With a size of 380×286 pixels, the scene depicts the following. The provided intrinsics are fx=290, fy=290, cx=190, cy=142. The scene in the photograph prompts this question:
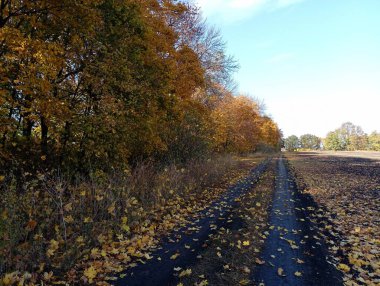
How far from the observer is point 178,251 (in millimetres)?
6492

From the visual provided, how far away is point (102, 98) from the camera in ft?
32.0

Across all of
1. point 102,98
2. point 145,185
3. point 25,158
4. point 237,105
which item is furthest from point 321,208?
point 237,105

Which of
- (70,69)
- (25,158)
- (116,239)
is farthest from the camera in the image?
(70,69)

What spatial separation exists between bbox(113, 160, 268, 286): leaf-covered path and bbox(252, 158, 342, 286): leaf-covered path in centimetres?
142

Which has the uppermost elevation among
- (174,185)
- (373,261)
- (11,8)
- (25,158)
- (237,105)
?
(237,105)

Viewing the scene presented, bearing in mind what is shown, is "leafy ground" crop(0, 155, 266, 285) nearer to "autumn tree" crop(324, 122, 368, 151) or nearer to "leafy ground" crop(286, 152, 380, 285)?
"leafy ground" crop(286, 152, 380, 285)

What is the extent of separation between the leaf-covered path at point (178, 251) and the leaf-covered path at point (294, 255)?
4.65 feet

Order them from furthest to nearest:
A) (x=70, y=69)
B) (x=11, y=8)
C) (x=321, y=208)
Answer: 1. (x=321, y=208)
2. (x=70, y=69)
3. (x=11, y=8)

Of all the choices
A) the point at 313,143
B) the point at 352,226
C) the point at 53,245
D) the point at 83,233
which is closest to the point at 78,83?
the point at 83,233

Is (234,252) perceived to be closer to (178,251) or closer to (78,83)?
(178,251)

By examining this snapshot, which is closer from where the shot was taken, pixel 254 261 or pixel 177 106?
pixel 254 261

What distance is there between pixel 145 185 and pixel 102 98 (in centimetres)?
331

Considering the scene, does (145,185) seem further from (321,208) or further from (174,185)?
(321,208)

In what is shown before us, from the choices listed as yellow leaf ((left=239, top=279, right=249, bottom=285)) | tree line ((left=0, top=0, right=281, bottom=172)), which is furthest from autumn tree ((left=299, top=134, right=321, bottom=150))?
yellow leaf ((left=239, top=279, right=249, bottom=285))
